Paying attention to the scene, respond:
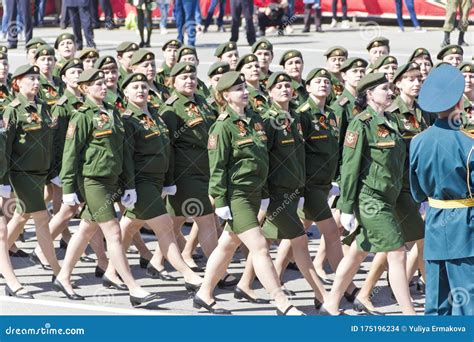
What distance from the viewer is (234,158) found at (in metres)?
10.3

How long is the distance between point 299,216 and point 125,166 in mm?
1513

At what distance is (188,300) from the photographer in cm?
1100

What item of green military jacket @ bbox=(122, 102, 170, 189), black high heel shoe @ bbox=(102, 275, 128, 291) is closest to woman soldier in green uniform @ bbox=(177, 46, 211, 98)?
green military jacket @ bbox=(122, 102, 170, 189)

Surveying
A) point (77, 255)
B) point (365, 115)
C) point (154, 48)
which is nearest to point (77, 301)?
point (77, 255)

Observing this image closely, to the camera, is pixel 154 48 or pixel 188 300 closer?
pixel 188 300

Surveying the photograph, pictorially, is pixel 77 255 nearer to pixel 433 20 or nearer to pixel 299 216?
pixel 299 216

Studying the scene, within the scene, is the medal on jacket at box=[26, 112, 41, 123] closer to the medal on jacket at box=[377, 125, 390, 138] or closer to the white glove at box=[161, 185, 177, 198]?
the white glove at box=[161, 185, 177, 198]

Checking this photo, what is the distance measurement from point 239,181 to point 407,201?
4.40ft

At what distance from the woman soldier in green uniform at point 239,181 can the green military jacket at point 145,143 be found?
3.01 ft

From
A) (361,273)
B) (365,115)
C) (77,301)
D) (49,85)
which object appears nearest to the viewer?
(365,115)

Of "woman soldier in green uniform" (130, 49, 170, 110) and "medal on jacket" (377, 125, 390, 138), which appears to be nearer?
"medal on jacket" (377, 125, 390, 138)

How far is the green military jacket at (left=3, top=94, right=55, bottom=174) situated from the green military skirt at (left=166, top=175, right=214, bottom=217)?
113 cm

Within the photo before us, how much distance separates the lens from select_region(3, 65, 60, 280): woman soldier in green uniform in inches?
444
